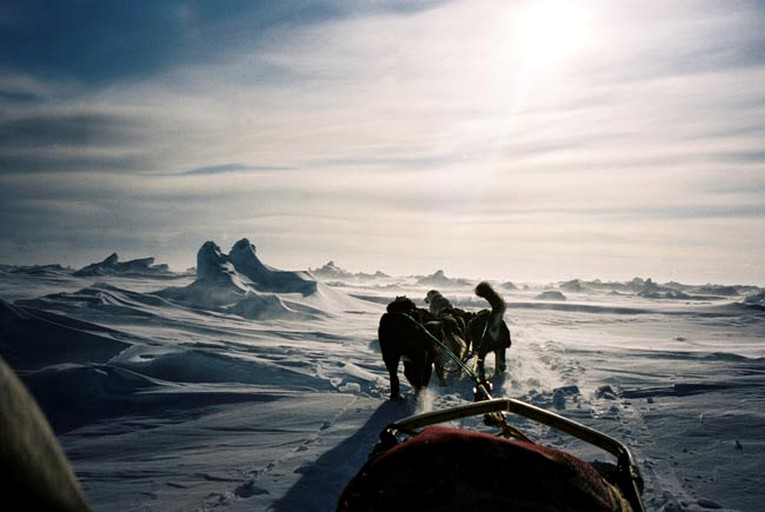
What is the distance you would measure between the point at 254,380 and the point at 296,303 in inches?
803

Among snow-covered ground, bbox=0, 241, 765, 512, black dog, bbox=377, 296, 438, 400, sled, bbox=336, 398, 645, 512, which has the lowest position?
snow-covered ground, bbox=0, 241, 765, 512

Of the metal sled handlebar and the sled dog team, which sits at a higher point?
the metal sled handlebar

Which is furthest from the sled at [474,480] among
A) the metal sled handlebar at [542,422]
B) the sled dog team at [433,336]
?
the sled dog team at [433,336]

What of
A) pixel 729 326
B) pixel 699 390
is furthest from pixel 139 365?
pixel 729 326

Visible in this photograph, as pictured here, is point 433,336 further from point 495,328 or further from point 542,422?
point 542,422

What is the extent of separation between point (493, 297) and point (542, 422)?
716 cm

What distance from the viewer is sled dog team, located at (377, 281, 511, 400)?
6.82 metres

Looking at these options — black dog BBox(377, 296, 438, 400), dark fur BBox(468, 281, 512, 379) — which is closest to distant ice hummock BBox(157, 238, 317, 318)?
dark fur BBox(468, 281, 512, 379)

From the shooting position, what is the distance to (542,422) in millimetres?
1729

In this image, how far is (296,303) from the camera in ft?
93.2

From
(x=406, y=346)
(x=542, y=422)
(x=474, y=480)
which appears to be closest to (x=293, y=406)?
(x=406, y=346)

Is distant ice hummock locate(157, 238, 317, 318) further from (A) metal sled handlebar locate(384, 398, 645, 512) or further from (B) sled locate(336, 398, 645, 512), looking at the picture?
(B) sled locate(336, 398, 645, 512)

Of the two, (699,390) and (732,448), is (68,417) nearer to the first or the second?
(732,448)

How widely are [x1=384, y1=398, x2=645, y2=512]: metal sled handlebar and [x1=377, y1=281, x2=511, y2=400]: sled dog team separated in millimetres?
3022
